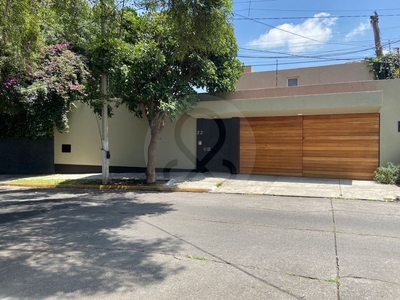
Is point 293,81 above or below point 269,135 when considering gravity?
above

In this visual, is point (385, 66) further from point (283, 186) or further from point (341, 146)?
point (283, 186)

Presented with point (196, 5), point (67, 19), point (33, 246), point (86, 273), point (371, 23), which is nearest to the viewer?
point (86, 273)

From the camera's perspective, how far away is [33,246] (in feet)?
17.1

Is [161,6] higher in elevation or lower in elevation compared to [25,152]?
higher

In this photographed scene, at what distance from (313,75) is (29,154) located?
1762 cm

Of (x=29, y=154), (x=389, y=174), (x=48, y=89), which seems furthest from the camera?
(x=29, y=154)

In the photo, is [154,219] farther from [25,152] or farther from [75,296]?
[25,152]

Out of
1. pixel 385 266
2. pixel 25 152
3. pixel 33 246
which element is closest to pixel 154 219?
pixel 33 246

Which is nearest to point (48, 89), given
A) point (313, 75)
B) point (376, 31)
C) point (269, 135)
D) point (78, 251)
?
point (269, 135)

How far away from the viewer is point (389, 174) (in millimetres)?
10875

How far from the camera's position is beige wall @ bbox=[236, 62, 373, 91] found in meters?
19.1

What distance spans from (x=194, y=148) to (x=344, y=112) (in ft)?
21.5

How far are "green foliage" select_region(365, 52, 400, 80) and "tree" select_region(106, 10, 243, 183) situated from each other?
10320 mm

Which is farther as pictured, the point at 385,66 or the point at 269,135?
the point at 385,66
